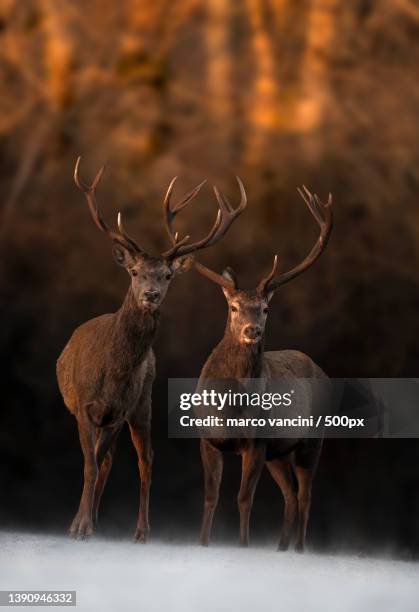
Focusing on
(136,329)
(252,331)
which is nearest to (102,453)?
(136,329)

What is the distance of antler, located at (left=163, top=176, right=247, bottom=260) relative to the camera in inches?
275

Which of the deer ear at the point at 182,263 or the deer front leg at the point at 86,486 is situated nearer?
the deer front leg at the point at 86,486

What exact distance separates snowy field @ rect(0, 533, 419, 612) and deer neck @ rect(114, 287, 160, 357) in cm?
83

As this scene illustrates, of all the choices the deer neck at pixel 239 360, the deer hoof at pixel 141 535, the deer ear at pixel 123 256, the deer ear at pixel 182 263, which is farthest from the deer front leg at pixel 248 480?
the deer ear at pixel 123 256

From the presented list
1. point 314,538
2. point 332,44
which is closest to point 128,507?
point 314,538

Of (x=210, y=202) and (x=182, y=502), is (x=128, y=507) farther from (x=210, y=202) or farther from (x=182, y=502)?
(x=210, y=202)

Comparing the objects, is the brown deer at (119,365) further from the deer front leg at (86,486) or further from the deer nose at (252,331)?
the deer nose at (252,331)

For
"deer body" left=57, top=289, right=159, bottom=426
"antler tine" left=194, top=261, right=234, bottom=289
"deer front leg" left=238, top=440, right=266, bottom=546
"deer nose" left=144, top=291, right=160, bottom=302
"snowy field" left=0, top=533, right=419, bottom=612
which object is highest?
"antler tine" left=194, top=261, right=234, bottom=289

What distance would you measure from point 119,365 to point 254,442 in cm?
66

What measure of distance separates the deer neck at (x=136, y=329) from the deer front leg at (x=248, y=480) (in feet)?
2.04

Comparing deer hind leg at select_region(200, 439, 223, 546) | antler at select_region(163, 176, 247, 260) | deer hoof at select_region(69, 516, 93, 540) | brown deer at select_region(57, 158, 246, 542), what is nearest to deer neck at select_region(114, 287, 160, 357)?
brown deer at select_region(57, 158, 246, 542)

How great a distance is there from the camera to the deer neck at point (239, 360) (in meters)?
7.04

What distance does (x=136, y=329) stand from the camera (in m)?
6.93

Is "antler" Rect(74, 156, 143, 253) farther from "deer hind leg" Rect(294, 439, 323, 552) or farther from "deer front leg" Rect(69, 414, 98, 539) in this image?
"deer hind leg" Rect(294, 439, 323, 552)
